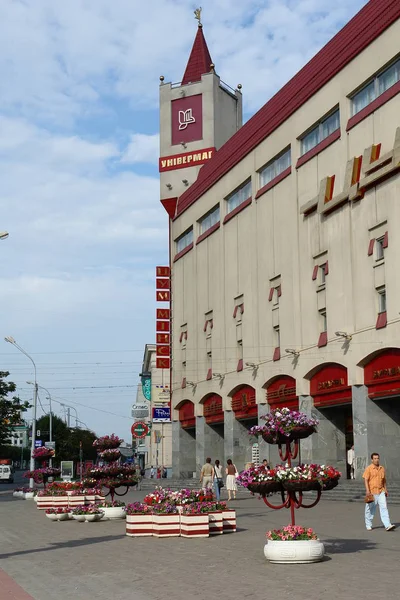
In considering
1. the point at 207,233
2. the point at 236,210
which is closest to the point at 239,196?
the point at 236,210

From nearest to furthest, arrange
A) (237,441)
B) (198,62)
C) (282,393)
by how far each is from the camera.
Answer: (282,393), (237,441), (198,62)

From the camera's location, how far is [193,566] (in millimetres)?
14320

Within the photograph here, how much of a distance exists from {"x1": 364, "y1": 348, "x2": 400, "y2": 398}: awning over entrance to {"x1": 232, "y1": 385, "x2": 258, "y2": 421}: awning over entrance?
13557 millimetres

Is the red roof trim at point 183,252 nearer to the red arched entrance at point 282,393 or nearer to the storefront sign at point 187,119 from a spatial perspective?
the storefront sign at point 187,119

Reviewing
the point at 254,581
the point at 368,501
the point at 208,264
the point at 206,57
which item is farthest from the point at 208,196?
A: the point at 254,581

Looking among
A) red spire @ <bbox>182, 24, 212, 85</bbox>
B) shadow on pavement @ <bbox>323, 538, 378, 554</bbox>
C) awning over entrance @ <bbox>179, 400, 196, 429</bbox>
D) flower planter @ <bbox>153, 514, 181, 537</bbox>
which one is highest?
red spire @ <bbox>182, 24, 212, 85</bbox>

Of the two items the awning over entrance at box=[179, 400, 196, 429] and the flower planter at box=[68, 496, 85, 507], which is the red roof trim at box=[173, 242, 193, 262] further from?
the flower planter at box=[68, 496, 85, 507]

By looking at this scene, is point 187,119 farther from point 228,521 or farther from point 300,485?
point 300,485

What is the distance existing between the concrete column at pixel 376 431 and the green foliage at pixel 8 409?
23196mm

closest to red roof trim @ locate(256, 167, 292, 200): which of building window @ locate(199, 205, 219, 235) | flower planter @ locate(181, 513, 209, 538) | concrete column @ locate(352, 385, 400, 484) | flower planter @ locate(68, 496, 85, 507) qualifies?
building window @ locate(199, 205, 219, 235)

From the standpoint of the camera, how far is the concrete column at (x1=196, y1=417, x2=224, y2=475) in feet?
190

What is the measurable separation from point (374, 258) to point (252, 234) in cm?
1468

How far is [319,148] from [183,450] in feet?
99.5

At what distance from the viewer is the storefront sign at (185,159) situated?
213ft
